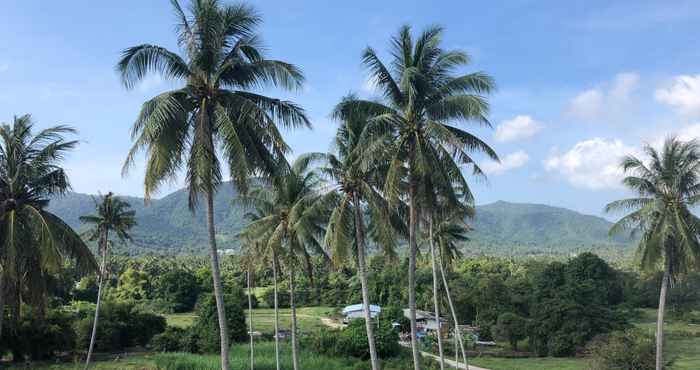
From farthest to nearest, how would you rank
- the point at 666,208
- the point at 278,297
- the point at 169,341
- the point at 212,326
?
1. the point at 278,297
2. the point at 169,341
3. the point at 212,326
4. the point at 666,208

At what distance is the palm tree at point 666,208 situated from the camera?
906 inches

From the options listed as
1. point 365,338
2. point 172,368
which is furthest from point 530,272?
point 172,368

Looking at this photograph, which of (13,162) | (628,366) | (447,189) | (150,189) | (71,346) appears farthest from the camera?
(71,346)

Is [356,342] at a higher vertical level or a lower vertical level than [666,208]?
lower

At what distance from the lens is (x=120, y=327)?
48.6 m

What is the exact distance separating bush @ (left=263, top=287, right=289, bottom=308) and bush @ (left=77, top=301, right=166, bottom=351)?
111 ft

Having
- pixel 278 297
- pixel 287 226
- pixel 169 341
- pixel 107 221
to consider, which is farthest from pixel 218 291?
pixel 278 297

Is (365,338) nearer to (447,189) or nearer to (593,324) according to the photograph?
(593,324)

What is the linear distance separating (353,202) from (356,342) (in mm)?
27611

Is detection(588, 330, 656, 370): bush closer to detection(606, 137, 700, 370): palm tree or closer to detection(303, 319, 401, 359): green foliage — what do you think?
detection(606, 137, 700, 370): palm tree

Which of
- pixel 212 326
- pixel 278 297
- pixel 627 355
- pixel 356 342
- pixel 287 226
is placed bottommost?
pixel 627 355

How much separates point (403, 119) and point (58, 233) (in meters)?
10.1

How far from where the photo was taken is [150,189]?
13438 mm

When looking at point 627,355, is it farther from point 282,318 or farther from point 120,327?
point 282,318
